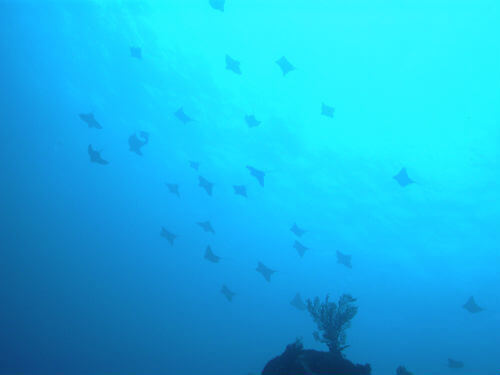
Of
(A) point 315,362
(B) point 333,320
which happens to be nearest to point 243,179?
(B) point 333,320

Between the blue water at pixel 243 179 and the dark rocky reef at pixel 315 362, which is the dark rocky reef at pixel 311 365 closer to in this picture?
the dark rocky reef at pixel 315 362

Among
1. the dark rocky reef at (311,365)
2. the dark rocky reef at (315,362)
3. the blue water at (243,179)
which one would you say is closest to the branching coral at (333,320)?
the dark rocky reef at (315,362)

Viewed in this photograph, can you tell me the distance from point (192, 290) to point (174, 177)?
32.2m

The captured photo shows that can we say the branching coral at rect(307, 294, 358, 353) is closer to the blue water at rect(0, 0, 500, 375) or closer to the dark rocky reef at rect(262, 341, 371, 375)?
the dark rocky reef at rect(262, 341, 371, 375)

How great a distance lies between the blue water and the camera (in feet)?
57.8

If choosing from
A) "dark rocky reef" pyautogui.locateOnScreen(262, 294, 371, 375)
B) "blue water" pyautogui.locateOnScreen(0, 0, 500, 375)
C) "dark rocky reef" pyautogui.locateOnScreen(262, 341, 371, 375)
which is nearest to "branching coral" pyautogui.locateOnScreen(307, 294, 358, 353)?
"dark rocky reef" pyautogui.locateOnScreen(262, 294, 371, 375)

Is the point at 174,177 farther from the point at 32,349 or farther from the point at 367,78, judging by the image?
the point at 32,349

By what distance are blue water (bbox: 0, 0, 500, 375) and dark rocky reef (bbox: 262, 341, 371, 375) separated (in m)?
14.5

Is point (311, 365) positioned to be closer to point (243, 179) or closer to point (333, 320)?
point (333, 320)

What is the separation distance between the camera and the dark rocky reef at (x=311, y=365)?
7.78m

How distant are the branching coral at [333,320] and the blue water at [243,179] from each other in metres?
12.8

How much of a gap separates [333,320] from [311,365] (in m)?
2.30

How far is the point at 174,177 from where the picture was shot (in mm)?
34688

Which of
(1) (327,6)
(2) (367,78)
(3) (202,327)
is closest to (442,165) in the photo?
(2) (367,78)
